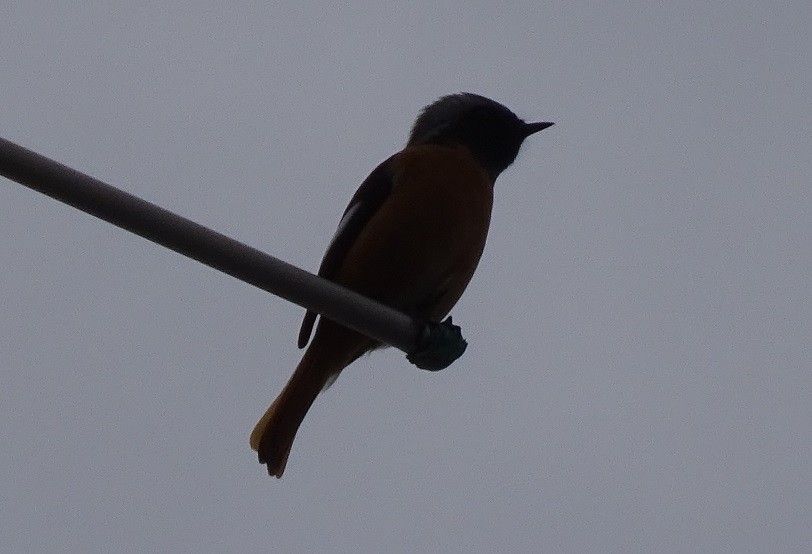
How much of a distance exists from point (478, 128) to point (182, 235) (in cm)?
348

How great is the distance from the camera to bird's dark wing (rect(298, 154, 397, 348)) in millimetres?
5098

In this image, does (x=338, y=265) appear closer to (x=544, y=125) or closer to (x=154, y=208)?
(x=544, y=125)

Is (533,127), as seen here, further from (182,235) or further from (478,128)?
(182,235)

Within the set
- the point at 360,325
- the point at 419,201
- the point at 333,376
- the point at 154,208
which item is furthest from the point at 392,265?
the point at 154,208

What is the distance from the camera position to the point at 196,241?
8.89 feet

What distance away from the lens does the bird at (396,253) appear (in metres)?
4.79

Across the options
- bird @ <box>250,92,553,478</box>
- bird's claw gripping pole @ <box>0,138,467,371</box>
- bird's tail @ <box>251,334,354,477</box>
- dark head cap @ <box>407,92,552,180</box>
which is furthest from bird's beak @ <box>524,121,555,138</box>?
bird's claw gripping pole @ <box>0,138,467,371</box>

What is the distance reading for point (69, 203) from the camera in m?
2.58

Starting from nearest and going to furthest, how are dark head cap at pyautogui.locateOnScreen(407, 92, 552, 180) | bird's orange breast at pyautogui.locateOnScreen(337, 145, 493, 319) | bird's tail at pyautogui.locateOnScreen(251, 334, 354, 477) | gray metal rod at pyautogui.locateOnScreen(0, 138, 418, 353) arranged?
1. gray metal rod at pyautogui.locateOnScreen(0, 138, 418, 353)
2. bird's orange breast at pyautogui.locateOnScreen(337, 145, 493, 319)
3. bird's tail at pyautogui.locateOnScreen(251, 334, 354, 477)
4. dark head cap at pyautogui.locateOnScreen(407, 92, 552, 180)

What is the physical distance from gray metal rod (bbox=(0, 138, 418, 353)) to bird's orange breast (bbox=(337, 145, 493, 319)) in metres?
1.63

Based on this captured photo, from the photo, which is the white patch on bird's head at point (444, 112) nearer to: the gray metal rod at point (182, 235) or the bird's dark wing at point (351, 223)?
the bird's dark wing at point (351, 223)

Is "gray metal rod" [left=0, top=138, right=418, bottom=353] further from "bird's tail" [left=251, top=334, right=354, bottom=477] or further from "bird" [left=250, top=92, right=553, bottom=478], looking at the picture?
"bird's tail" [left=251, top=334, right=354, bottom=477]

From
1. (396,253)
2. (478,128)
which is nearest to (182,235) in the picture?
(396,253)

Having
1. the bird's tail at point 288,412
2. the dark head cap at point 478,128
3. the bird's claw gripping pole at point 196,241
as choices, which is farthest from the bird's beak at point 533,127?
the bird's claw gripping pole at point 196,241
